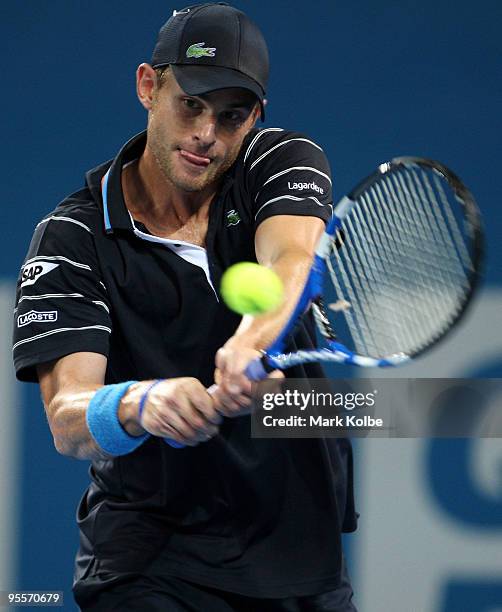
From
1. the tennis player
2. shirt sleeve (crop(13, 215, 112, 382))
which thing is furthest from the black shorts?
shirt sleeve (crop(13, 215, 112, 382))

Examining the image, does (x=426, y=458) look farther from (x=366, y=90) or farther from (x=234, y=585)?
(x=234, y=585)

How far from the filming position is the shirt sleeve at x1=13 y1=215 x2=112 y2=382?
1628 millimetres

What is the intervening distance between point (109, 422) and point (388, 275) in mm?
441

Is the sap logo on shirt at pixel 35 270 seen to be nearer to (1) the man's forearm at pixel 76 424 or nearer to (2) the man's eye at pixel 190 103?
(1) the man's forearm at pixel 76 424

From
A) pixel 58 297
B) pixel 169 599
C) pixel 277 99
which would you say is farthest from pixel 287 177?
pixel 277 99

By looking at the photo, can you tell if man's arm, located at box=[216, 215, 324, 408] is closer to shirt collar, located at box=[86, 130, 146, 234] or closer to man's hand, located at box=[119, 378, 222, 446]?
man's hand, located at box=[119, 378, 222, 446]

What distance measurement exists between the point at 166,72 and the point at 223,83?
12 centimetres

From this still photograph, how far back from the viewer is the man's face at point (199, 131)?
162 centimetres

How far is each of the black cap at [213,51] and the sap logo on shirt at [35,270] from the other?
295 millimetres

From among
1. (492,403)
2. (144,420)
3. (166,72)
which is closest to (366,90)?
(492,403)

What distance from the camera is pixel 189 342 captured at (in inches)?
64.7

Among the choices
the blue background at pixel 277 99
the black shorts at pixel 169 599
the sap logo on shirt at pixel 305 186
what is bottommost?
the black shorts at pixel 169 599

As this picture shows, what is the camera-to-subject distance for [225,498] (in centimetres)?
165

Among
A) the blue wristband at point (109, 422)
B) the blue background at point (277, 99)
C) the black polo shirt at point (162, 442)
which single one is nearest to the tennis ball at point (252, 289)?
the blue wristband at point (109, 422)
